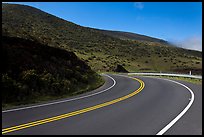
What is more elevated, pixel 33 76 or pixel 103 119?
pixel 33 76

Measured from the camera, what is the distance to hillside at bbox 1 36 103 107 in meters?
16.0

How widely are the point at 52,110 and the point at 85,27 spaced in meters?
99.9

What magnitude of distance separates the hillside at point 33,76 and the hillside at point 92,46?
3768 centimetres

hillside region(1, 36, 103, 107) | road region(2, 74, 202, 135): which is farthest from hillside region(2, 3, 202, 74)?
road region(2, 74, 202, 135)

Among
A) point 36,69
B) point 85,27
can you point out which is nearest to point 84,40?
point 85,27

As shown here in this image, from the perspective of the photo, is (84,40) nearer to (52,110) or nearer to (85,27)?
(85,27)

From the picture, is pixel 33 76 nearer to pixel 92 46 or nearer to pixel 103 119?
pixel 103 119

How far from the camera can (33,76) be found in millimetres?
18297

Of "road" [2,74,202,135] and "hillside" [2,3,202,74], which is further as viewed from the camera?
"hillside" [2,3,202,74]

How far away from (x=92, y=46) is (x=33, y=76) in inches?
2710

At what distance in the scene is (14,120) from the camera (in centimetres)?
1021

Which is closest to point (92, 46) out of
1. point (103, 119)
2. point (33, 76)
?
point (33, 76)

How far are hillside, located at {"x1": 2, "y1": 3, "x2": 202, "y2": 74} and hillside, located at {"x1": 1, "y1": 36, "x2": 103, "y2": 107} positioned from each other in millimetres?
37680

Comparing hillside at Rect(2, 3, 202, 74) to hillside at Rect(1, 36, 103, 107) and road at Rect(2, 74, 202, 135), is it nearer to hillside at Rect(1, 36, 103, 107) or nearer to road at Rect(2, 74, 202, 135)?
hillside at Rect(1, 36, 103, 107)
